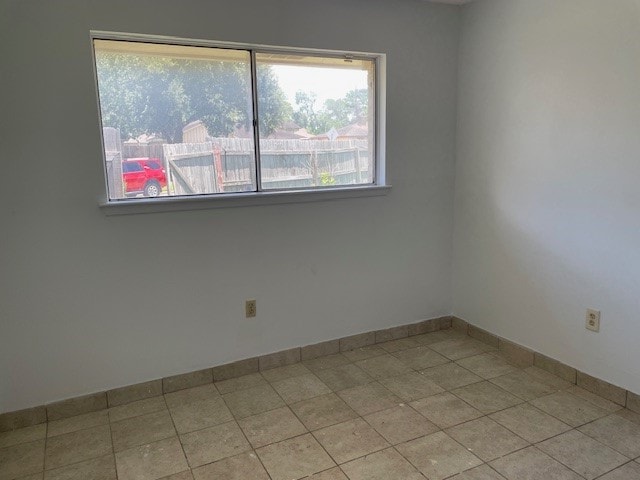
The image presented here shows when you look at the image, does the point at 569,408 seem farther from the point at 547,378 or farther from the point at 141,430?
the point at 141,430

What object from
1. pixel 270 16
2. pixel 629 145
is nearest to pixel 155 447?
pixel 270 16

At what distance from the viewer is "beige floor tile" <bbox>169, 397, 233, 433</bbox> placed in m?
2.37

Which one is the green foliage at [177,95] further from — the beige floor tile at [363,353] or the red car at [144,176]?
the beige floor tile at [363,353]

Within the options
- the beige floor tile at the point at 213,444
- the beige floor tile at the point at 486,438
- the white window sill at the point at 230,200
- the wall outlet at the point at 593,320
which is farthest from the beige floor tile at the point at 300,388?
the wall outlet at the point at 593,320

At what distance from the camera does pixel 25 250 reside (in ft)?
7.48

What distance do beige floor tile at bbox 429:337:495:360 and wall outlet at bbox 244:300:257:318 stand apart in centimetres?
123

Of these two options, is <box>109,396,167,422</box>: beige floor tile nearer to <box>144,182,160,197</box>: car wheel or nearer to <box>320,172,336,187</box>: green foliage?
<box>144,182,160,197</box>: car wheel

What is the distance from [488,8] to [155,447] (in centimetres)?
307

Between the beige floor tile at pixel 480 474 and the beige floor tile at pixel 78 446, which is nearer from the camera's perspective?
the beige floor tile at pixel 480 474

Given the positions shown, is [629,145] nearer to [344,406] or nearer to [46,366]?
[344,406]

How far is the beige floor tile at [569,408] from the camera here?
235 cm

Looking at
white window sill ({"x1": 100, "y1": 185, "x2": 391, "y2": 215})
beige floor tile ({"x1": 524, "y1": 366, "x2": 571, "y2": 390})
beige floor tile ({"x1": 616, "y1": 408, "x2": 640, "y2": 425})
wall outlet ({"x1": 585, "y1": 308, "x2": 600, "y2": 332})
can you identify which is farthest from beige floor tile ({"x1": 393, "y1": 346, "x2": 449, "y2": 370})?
white window sill ({"x1": 100, "y1": 185, "x2": 391, "y2": 215})

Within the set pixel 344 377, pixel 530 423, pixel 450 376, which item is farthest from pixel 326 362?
pixel 530 423

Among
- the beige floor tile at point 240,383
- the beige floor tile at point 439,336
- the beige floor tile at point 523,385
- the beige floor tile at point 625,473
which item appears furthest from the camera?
the beige floor tile at point 439,336
